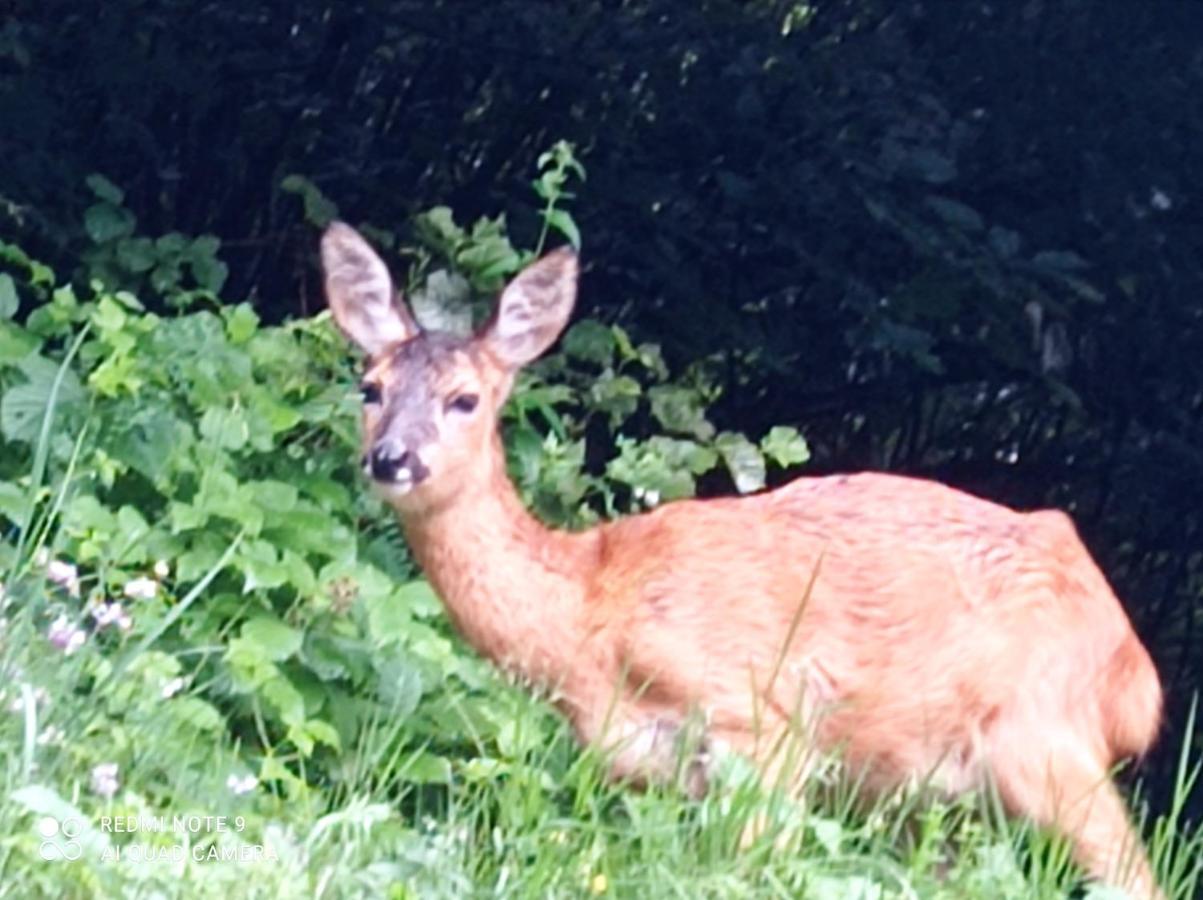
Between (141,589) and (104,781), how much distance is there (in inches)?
31.1

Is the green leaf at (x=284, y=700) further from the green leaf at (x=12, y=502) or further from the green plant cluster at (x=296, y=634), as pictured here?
the green leaf at (x=12, y=502)

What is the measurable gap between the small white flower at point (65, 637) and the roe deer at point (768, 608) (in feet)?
2.71

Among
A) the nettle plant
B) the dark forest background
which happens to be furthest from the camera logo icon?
the dark forest background

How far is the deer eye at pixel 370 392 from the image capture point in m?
Result: 6.91

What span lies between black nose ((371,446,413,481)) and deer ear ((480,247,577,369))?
574mm

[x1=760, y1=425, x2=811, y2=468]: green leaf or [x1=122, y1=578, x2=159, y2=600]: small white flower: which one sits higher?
[x1=760, y1=425, x2=811, y2=468]: green leaf

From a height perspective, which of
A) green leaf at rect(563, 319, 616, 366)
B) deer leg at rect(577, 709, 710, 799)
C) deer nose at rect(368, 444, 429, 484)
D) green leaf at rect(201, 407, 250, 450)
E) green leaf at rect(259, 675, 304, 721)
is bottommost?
green leaf at rect(259, 675, 304, 721)

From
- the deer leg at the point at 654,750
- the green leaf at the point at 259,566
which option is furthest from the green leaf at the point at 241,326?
the deer leg at the point at 654,750

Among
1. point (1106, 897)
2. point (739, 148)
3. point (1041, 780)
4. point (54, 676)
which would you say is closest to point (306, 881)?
point (54, 676)

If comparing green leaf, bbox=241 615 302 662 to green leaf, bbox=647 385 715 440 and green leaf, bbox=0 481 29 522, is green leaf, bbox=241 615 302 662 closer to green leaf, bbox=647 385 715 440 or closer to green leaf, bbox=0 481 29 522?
green leaf, bbox=0 481 29 522

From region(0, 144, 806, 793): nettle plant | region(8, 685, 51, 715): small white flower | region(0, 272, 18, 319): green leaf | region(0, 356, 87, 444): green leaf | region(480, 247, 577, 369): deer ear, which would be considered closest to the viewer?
region(8, 685, 51, 715): small white flower

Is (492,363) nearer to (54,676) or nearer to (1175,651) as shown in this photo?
(54,676)

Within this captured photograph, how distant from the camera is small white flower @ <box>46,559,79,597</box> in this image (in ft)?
20.6

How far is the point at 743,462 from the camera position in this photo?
8227mm
